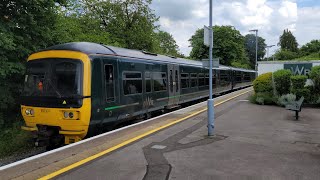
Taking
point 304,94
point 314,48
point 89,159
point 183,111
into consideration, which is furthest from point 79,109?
point 314,48

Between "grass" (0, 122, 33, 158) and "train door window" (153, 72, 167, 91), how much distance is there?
5388 millimetres

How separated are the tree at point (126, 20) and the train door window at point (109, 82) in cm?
2623

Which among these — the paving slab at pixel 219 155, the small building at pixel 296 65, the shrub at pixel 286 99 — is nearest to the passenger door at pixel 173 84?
the shrub at pixel 286 99

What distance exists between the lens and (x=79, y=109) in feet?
31.0

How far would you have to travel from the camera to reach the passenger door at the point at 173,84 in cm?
1719

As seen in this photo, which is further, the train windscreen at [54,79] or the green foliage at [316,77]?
the green foliage at [316,77]

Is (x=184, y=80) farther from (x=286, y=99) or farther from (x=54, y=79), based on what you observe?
(x=54, y=79)

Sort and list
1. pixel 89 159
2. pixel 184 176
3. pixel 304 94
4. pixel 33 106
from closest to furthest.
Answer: pixel 184 176 < pixel 89 159 < pixel 33 106 < pixel 304 94

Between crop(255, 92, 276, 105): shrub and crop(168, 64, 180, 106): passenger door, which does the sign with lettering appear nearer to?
crop(255, 92, 276, 105): shrub

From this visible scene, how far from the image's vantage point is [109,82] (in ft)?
35.8

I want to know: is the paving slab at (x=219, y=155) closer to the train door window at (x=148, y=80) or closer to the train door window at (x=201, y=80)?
the train door window at (x=148, y=80)

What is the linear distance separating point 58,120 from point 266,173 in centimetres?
572

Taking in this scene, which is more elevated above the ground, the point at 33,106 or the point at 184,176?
the point at 33,106

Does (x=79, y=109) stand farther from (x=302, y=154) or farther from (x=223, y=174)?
(x=302, y=154)
